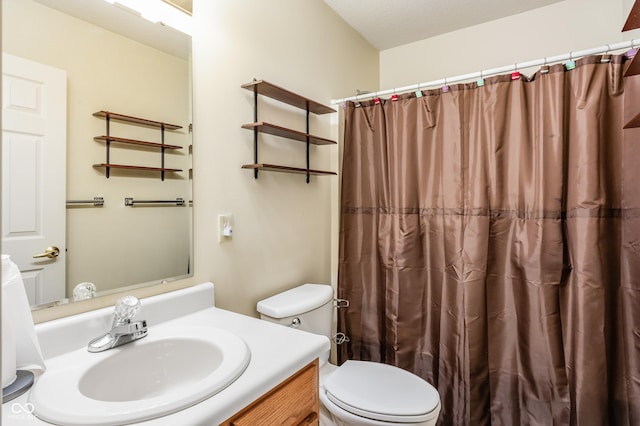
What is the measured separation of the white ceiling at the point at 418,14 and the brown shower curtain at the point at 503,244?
1.86 feet

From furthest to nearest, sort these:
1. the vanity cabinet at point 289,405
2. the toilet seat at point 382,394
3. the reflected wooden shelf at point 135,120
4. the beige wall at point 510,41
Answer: the beige wall at point 510,41, the toilet seat at point 382,394, the reflected wooden shelf at point 135,120, the vanity cabinet at point 289,405

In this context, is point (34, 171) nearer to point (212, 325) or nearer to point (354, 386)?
point (212, 325)

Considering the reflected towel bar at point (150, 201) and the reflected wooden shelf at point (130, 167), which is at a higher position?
the reflected wooden shelf at point (130, 167)

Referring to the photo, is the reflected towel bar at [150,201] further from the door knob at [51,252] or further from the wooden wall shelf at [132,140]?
the door knob at [51,252]

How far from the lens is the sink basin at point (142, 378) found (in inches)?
28.6

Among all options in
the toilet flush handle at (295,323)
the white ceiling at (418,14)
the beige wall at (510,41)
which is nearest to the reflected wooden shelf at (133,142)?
the toilet flush handle at (295,323)

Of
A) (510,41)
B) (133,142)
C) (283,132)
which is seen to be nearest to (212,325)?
(133,142)

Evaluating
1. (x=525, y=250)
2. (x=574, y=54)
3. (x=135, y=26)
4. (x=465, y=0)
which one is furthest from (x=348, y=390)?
(x=465, y=0)

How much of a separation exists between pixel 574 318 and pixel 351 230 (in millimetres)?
1096

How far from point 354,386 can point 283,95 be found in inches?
51.7

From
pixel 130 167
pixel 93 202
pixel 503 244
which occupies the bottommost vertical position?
pixel 503 244

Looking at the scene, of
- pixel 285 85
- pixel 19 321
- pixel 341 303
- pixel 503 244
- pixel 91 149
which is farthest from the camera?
pixel 341 303

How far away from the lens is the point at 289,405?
0.97 metres

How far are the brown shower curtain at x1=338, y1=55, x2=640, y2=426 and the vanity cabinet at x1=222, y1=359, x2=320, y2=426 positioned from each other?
37.8 inches
